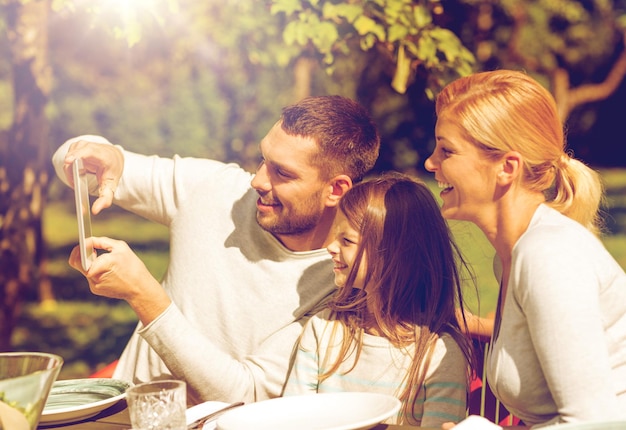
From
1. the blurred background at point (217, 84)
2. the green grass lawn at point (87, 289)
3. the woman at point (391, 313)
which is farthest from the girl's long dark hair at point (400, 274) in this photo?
the green grass lawn at point (87, 289)

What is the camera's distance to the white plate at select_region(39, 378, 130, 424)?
1704 mm

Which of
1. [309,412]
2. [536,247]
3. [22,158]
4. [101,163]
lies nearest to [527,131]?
[536,247]

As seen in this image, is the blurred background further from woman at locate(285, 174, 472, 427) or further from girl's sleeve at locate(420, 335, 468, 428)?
girl's sleeve at locate(420, 335, 468, 428)

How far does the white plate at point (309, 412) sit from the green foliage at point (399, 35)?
1887 mm

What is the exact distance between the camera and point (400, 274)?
2.13 meters

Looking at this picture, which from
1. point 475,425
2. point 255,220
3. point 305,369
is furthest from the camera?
point 255,220

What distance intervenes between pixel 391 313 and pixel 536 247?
56 cm

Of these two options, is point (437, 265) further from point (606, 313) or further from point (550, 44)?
point (550, 44)

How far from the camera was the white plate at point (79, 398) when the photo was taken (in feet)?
5.59

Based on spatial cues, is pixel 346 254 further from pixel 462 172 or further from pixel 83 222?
pixel 83 222

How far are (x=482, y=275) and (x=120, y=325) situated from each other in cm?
249

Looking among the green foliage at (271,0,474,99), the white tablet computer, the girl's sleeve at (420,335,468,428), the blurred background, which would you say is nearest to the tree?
the blurred background

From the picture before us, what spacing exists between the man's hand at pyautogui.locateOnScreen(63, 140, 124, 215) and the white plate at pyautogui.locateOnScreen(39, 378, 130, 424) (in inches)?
26.0

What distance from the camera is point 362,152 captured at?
98.7 inches
